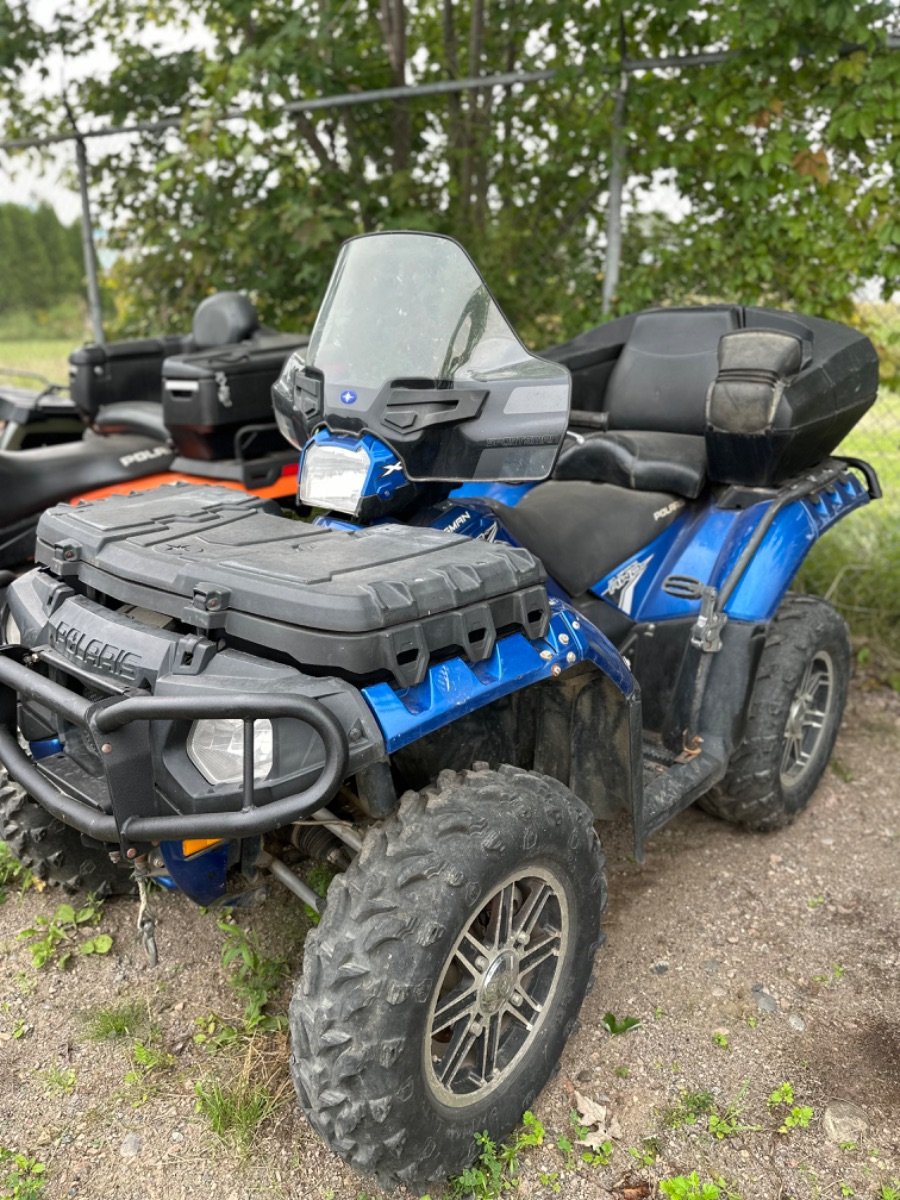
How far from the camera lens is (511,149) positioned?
5.48m

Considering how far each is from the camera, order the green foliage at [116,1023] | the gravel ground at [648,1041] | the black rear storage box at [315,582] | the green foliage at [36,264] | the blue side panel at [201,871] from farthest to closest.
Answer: the green foliage at [36,264] → the green foliage at [116,1023] → the gravel ground at [648,1041] → the blue side panel at [201,871] → the black rear storage box at [315,582]

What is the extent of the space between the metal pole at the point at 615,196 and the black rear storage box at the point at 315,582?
10.8 feet

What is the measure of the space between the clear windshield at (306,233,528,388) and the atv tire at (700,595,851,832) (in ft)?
4.56

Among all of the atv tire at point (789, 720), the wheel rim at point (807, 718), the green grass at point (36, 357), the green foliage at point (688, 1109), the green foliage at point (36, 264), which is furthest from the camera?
the green foliage at point (36, 264)

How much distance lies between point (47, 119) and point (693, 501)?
548 cm

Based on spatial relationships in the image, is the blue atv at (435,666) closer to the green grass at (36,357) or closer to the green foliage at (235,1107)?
the green foliage at (235,1107)

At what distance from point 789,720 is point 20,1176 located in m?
2.42

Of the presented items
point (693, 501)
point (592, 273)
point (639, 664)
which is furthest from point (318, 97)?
point (639, 664)

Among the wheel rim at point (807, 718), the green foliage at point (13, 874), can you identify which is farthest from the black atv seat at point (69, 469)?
the wheel rim at point (807, 718)

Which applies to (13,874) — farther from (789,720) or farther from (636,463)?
(789,720)

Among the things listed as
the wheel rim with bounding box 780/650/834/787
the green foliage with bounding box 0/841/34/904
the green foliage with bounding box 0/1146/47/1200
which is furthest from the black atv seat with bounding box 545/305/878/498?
the green foliage with bounding box 0/1146/47/1200

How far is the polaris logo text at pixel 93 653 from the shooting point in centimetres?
188

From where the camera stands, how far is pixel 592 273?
5.49m

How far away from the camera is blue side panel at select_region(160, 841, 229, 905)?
2047 mm
